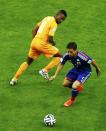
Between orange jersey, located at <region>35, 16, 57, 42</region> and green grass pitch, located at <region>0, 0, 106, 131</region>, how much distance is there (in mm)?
1576

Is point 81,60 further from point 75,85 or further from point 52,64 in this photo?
point 52,64

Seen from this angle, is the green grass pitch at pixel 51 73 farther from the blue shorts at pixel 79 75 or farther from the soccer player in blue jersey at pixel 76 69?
the blue shorts at pixel 79 75

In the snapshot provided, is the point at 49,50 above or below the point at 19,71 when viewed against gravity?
above

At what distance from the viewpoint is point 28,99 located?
53.8 feet

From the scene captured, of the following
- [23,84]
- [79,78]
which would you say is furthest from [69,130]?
[23,84]

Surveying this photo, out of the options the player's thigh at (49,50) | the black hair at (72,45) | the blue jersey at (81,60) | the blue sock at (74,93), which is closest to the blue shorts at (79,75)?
the blue jersey at (81,60)

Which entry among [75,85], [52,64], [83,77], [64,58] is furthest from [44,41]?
[75,85]

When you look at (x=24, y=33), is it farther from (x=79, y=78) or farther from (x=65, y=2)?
(x=79, y=78)

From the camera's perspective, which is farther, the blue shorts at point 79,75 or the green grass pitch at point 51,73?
the blue shorts at point 79,75

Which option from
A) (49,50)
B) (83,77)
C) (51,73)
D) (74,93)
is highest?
(49,50)

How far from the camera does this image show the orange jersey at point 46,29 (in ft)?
56.2

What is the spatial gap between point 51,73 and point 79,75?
2.28 m

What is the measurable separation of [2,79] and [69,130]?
4.04 metres

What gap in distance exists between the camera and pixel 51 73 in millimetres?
18375
